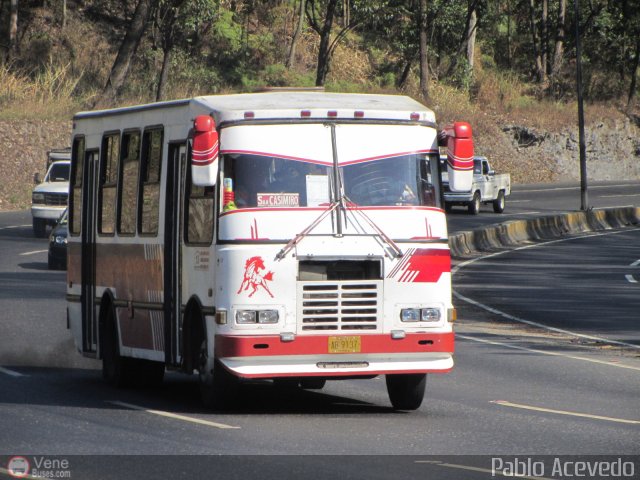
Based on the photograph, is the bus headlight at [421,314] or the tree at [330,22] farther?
the tree at [330,22]

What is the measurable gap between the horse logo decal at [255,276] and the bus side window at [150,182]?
6.45 feet

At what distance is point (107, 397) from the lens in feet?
44.4

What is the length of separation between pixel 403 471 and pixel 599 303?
1710cm

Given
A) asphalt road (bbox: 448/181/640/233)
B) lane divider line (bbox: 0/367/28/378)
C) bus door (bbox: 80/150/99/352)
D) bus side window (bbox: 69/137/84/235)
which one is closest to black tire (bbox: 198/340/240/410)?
bus door (bbox: 80/150/99/352)

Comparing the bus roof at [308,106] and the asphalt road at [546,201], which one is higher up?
the bus roof at [308,106]

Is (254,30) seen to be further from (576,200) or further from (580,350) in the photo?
(580,350)

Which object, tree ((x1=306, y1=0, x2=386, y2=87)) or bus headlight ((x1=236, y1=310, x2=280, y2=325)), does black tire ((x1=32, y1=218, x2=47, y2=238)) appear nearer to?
tree ((x1=306, y1=0, x2=386, y2=87))

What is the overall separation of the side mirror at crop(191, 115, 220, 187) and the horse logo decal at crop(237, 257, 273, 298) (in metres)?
0.74

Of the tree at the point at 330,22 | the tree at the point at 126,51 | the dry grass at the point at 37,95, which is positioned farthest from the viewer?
the tree at the point at 330,22

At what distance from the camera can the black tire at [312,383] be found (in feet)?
44.0

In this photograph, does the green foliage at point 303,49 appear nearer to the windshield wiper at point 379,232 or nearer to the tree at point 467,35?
the tree at point 467,35

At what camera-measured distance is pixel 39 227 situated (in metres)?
38.3

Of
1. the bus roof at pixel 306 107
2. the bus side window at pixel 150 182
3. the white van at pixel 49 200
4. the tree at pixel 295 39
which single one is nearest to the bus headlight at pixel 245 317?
the bus roof at pixel 306 107

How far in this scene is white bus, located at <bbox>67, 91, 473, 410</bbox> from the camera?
1172 cm
